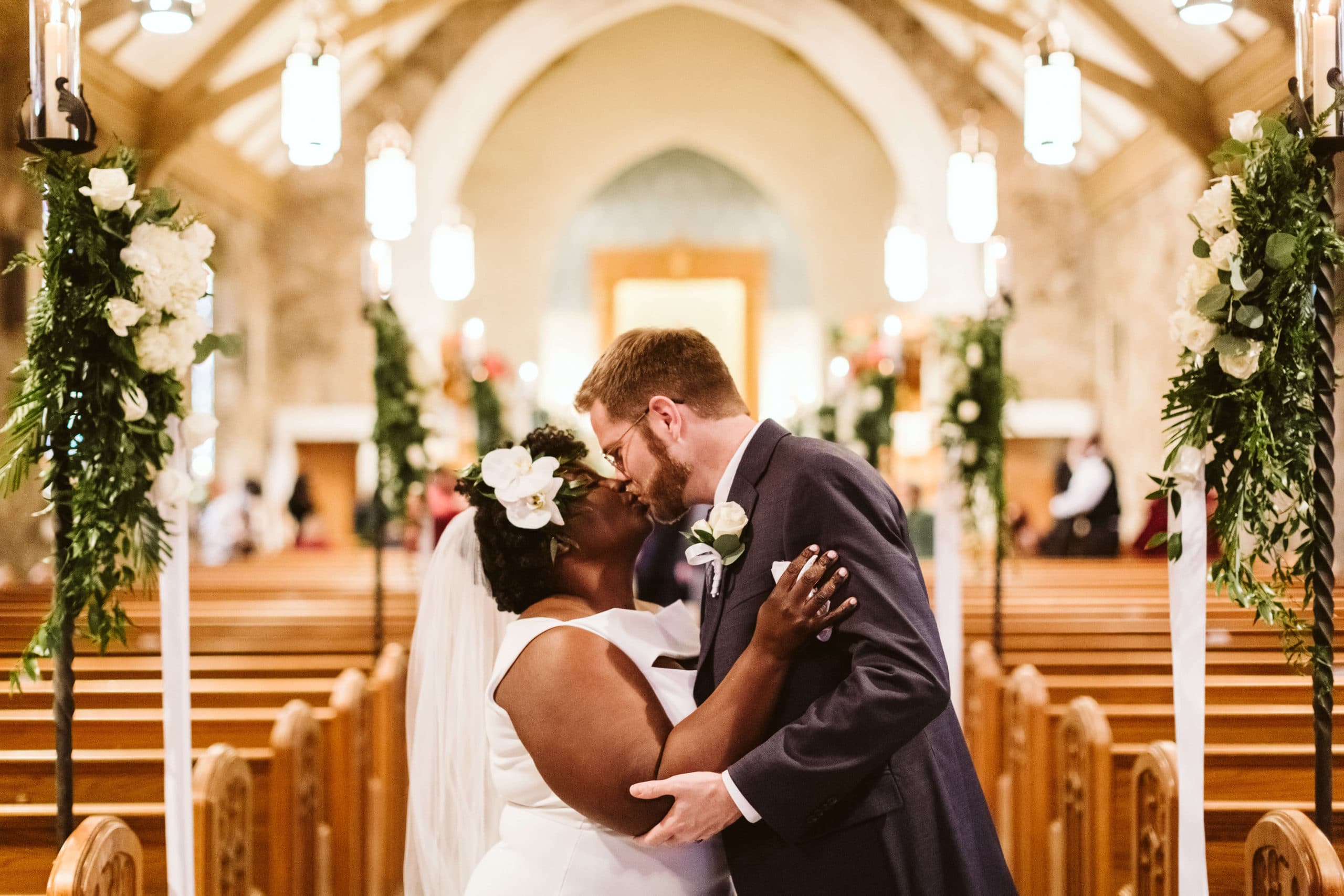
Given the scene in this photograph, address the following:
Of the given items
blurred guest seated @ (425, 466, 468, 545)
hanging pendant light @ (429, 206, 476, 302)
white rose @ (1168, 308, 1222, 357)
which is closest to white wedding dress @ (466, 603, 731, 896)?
white rose @ (1168, 308, 1222, 357)

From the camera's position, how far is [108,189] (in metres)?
2.44

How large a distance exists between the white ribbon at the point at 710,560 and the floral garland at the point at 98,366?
4.31 feet

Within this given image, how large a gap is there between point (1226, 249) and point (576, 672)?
1592 millimetres

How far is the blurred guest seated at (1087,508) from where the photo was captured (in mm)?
9578

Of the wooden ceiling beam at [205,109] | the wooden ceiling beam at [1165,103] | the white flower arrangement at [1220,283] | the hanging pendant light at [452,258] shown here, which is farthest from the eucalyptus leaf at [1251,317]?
the wooden ceiling beam at [205,109]

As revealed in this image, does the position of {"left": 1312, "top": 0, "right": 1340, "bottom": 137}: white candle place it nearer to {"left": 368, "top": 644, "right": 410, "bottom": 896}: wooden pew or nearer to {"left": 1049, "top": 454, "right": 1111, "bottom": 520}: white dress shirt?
{"left": 368, "top": 644, "right": 410, "bottom": 896}: wooden pew

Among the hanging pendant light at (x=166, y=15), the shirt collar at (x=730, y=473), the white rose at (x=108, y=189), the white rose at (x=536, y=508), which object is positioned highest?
the hanging pendant light at (x=166, y=15)

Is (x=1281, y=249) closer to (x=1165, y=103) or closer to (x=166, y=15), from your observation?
(x=166, y=15)

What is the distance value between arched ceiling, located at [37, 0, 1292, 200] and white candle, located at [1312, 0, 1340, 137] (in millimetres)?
6358

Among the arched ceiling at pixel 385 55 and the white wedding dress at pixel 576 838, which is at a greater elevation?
the arched ceiling at pixel 385 55

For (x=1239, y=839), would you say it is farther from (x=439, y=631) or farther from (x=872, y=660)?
(x=439, y=631)

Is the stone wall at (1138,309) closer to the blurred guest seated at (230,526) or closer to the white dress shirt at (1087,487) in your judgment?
the white dress shirt at (1087,487)

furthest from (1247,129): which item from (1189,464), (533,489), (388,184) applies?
(388,184)

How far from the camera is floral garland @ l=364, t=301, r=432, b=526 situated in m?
6.10
